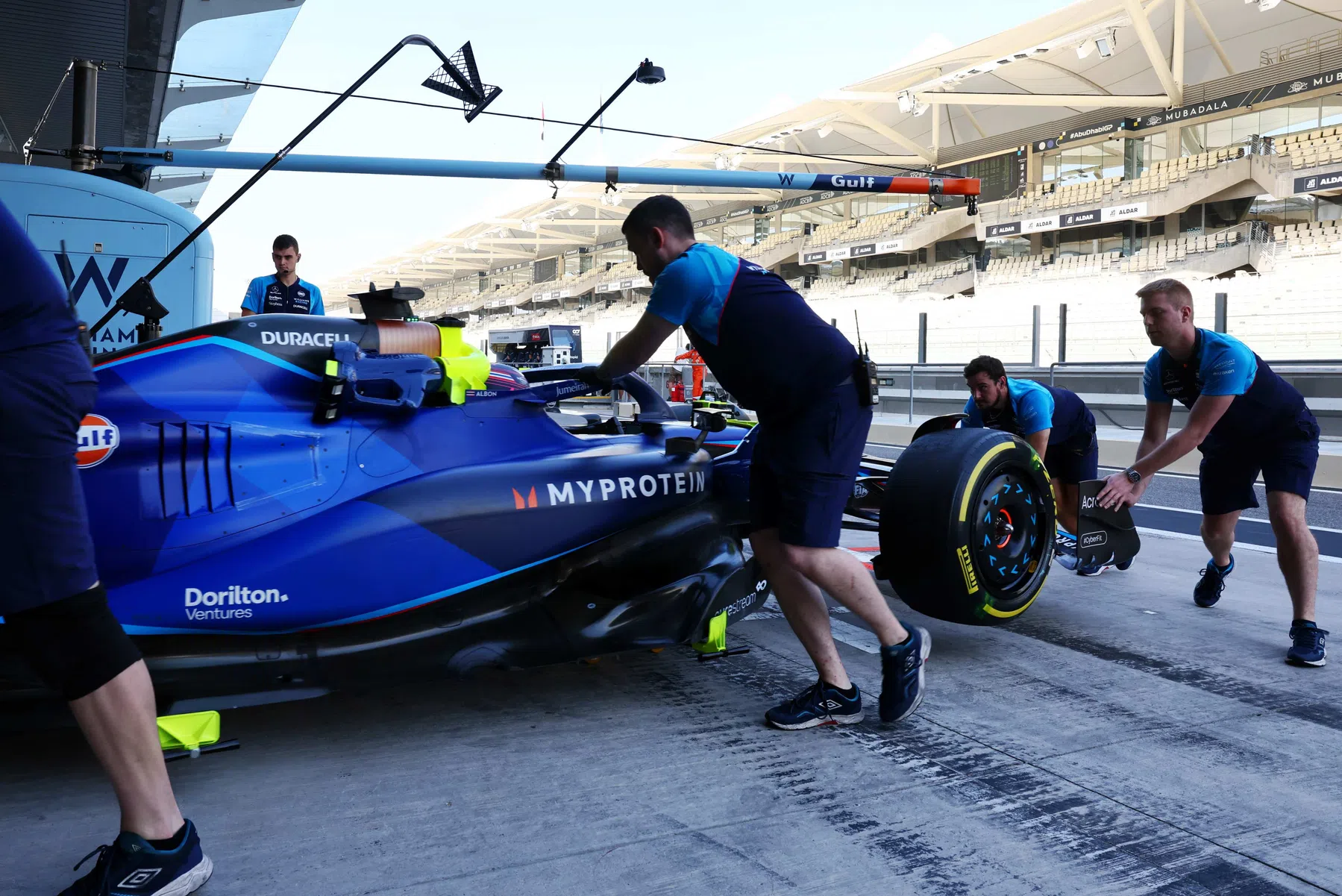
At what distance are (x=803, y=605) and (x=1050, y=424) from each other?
7.66 feet

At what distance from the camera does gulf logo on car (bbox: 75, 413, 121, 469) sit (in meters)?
2.60

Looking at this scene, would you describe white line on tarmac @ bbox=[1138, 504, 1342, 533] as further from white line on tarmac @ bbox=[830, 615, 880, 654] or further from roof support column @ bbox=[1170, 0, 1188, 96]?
roof support column @ bbox=[1170, 0, 1188, 96]

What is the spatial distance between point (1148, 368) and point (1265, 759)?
209 centimetres

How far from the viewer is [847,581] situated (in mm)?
2990

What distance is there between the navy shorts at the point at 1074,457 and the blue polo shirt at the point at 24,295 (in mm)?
4577

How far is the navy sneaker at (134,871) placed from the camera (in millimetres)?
1911

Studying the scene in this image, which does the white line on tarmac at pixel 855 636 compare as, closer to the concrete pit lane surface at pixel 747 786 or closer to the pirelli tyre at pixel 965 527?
the concrete pit lane surface at pixel 747 786

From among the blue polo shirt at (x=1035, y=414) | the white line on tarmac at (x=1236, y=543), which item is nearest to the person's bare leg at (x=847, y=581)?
the blue polo shirt at (x=1035, y=414)

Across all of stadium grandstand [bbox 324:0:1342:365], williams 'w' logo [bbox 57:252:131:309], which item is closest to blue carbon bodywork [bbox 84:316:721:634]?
williams 'w' logo [bbox 57:252:131:309]

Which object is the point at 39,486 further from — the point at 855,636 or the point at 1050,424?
the point at 1050,424

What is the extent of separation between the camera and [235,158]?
9656 mm

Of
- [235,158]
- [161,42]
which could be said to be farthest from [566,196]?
[235,158]

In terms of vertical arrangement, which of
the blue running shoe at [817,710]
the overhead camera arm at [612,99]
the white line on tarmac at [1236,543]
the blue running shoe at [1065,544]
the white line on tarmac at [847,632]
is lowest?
the white line on tarmac at [1236,543]

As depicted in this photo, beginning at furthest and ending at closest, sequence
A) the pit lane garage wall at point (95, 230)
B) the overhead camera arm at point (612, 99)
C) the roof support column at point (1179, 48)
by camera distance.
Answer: the roof support column at point (1179, 48) < the overhead camera arm at point (612, 99) < the pit lane garage wall at point (95, 230)
